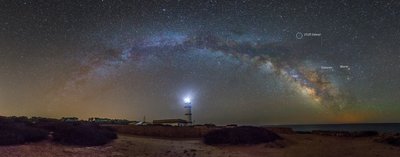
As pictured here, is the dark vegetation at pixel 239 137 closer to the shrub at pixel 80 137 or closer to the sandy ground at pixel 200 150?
the sandy ground at pixel 200 150

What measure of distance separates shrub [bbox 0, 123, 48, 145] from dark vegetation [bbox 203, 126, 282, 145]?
9601 mm

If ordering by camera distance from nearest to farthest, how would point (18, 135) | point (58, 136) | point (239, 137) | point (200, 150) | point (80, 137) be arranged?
point (18, 135), point (200, 150), point (58, 136), point (80, 137), point (239, 137)

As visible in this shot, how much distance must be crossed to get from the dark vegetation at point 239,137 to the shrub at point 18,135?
9.60 meters

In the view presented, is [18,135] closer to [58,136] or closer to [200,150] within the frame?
[58,136]

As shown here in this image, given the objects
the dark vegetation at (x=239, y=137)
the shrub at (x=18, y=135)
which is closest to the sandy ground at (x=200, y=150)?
the shrub at (x=18, y=135)

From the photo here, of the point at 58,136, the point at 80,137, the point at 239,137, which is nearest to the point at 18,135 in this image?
the point at 58,136

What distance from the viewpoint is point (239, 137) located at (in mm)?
23453

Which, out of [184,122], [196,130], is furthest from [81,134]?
[184,122]

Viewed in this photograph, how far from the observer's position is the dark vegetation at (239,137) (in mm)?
23141

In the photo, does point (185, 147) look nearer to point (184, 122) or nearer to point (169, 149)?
point (169, 149)

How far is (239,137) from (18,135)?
480 inches

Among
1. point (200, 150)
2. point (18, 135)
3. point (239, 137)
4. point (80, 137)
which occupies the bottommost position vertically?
point (200, 150)

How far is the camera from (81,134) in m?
21.4

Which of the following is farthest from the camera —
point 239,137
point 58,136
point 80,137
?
point 239,137
